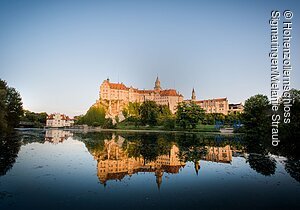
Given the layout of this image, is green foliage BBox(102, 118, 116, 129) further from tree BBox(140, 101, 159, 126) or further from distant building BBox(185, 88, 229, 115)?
distant building BBox(185, 88, 229, 115)

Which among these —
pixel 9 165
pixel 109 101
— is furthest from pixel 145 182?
pixel 109 101

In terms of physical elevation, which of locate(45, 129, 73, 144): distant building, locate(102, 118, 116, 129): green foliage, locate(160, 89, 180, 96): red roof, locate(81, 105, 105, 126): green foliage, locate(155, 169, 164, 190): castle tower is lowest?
locate(45, 129, 73, 144): distant building

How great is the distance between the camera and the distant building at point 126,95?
418ft

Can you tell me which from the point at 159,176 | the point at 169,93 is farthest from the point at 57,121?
the point at 159,176

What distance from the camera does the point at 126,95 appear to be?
465 feet

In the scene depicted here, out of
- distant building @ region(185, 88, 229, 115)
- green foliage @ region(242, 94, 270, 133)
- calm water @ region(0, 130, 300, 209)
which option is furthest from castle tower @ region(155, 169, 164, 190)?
distant building @ region(185, 88, 229, 115)

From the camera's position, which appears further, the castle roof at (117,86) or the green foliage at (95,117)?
the castle roof at (117,86)

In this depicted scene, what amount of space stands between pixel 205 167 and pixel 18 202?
468 inches

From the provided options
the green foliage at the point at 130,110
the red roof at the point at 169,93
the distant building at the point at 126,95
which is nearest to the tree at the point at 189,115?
the green foliage at the point at 130,110

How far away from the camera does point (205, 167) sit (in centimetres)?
1686

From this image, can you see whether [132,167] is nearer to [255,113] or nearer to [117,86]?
[255,113]

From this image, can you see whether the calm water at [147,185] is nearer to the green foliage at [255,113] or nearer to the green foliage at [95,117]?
the green foliage at [255,113]

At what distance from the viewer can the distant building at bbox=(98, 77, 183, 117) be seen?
12744cm

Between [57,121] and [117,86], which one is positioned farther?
Answer: [117,86]
